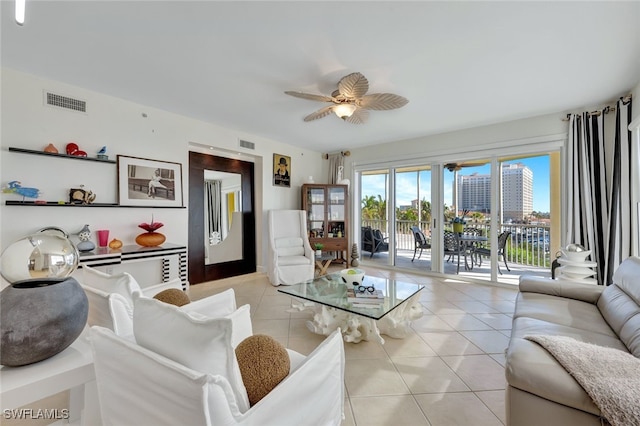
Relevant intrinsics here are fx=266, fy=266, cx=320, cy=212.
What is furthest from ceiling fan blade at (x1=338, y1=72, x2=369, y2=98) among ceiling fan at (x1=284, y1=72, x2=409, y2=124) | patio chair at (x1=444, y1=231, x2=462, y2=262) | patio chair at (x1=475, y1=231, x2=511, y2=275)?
patio chair at (x1=475, y1=231, x2=511, y2=275)

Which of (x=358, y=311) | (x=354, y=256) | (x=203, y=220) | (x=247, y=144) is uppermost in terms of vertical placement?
(x=247, y=144)

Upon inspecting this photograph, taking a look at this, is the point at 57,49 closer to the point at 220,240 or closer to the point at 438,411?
the point at 220,240

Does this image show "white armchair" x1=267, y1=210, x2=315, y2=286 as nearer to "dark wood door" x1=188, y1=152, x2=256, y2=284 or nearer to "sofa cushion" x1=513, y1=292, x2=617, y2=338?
"dark wood door" x1=188, y1=152, x2=256, y2=284

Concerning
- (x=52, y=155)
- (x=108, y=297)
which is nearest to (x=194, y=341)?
(x=108, y=297)

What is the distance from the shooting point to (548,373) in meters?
1.11

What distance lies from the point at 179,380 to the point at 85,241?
2862 mm

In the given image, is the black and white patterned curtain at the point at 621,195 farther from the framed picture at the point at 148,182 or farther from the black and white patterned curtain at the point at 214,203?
the framed picture at the point at 148,182

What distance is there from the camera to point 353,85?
2.29 metres

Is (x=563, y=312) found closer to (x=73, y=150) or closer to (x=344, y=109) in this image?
(x=344, y=109)

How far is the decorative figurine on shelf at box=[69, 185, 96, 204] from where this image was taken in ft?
9.21

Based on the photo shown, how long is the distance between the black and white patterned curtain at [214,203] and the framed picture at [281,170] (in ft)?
3.43

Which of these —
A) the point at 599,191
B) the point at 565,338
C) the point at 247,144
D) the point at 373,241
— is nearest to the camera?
the point at 565,338

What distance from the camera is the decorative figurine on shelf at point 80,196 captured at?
9.21ft

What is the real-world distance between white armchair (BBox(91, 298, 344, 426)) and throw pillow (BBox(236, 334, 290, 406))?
0.05 metres
